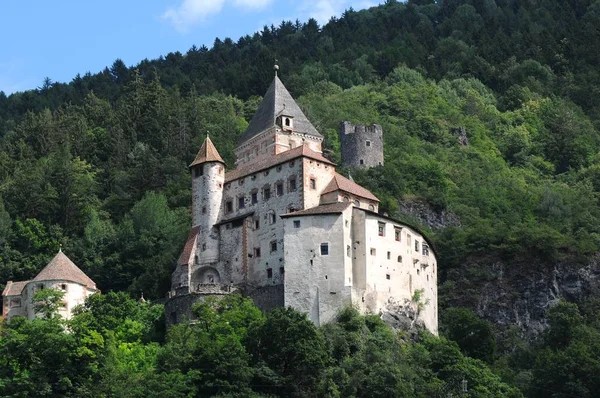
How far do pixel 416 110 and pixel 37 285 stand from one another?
55261 mm

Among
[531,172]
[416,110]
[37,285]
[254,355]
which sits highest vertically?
[416,110]

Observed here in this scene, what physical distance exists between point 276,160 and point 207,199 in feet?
17.3

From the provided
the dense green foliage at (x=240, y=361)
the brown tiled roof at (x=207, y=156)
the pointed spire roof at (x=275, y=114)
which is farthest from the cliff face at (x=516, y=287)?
the brown tiled roof at (x=207, y=156)

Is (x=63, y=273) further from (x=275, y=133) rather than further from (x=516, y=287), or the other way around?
(x=516, y=287)

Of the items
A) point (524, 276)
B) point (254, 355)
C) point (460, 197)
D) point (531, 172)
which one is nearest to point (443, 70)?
point (531, 172)

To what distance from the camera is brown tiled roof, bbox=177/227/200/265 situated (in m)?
71.1

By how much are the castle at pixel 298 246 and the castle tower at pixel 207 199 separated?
0.20 ft

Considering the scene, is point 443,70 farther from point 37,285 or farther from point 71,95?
point 37,285

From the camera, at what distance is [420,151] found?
347ft

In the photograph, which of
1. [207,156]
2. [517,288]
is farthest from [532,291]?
[207,156]

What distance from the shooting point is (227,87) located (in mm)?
131375

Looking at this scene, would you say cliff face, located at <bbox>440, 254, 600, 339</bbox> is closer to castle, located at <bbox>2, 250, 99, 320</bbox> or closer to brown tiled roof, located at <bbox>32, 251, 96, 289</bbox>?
brown tiled roof, located at <bbox>32, 251, 96, 289</bbox>

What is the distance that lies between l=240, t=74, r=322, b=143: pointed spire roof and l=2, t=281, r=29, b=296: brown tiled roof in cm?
1727

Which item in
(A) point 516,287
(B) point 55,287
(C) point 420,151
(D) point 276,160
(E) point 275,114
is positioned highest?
(C) point 420,151
